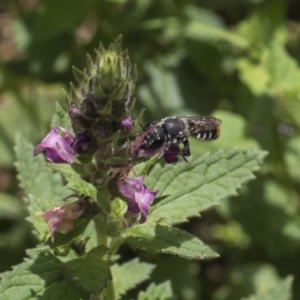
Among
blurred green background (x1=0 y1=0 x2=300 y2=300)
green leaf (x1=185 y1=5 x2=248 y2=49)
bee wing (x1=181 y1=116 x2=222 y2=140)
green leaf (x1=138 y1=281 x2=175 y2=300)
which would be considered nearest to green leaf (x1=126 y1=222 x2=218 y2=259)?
bee wing (x1=181 y1=116 x2=222 y2=140)

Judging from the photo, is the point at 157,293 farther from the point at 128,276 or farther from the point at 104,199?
the point at 104,199

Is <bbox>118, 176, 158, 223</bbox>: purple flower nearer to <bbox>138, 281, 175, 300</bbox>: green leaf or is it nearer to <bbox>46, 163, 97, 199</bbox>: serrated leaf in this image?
<bbox>46, 163, 97, 199</bbox>: serrated leaf

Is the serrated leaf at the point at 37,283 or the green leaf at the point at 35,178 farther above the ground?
the green leaf at the point at 35,178

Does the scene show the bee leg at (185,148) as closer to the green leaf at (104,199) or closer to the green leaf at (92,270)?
the green leaf at (104,199)

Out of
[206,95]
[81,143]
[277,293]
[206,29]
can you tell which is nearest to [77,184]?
[81,143]

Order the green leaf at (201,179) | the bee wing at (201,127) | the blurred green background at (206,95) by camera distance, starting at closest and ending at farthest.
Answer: the bee wing at (201,127), the green leaf at (201,179), the blurred green background at (206,95)

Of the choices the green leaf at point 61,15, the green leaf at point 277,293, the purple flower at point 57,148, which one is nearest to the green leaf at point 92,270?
the purple flower at point 57,148

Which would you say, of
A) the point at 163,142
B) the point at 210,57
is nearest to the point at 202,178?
the point at 163,142
